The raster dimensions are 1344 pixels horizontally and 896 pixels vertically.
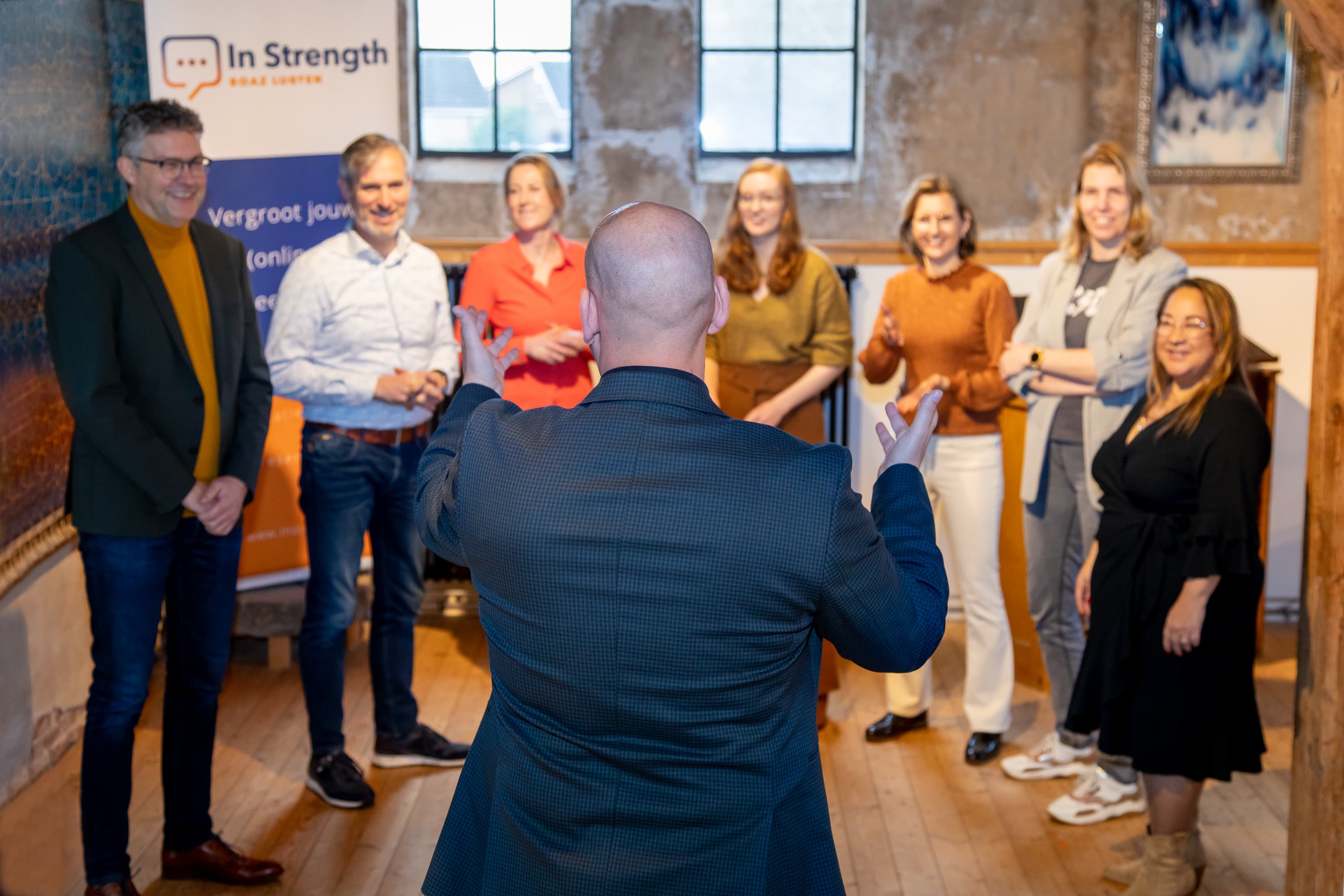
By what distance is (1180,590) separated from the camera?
2867mm

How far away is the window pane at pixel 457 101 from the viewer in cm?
552

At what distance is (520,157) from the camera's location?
3822 mm

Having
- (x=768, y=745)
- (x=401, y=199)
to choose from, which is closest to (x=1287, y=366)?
(x=401, y=199)

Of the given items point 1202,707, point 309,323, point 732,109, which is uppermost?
point 732,109

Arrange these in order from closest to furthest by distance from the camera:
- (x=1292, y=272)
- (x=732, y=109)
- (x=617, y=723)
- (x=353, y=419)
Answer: (x=617, y=723) < (x=353, y=419) < (x=1292, y=272) < (x=732, y=109)

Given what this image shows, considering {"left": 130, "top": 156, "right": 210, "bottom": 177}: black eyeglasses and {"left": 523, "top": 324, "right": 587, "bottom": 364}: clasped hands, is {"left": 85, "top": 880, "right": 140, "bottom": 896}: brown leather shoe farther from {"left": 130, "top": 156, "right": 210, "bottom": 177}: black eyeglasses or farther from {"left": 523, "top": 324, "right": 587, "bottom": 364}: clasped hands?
Answer: {"left": 523, "top": 324, "right": 587, "bottom": 364}: clasped hands

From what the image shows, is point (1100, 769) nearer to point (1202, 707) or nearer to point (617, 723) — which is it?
point (1202, 707)

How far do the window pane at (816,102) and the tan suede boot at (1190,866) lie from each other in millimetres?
3419

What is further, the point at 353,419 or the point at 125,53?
the point at 125,53

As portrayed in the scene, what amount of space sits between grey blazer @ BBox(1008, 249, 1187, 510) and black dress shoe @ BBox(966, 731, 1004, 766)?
77cm

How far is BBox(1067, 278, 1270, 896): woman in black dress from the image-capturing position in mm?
2795

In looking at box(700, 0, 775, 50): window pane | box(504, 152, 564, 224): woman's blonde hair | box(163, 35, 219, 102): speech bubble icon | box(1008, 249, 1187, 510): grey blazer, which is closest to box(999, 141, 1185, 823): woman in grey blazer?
box(1008, 249, 1187, 510): grey blazer

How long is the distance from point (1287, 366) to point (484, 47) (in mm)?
3683

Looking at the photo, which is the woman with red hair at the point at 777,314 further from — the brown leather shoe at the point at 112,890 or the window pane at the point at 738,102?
the brown leather shoe at the point at 112,890
